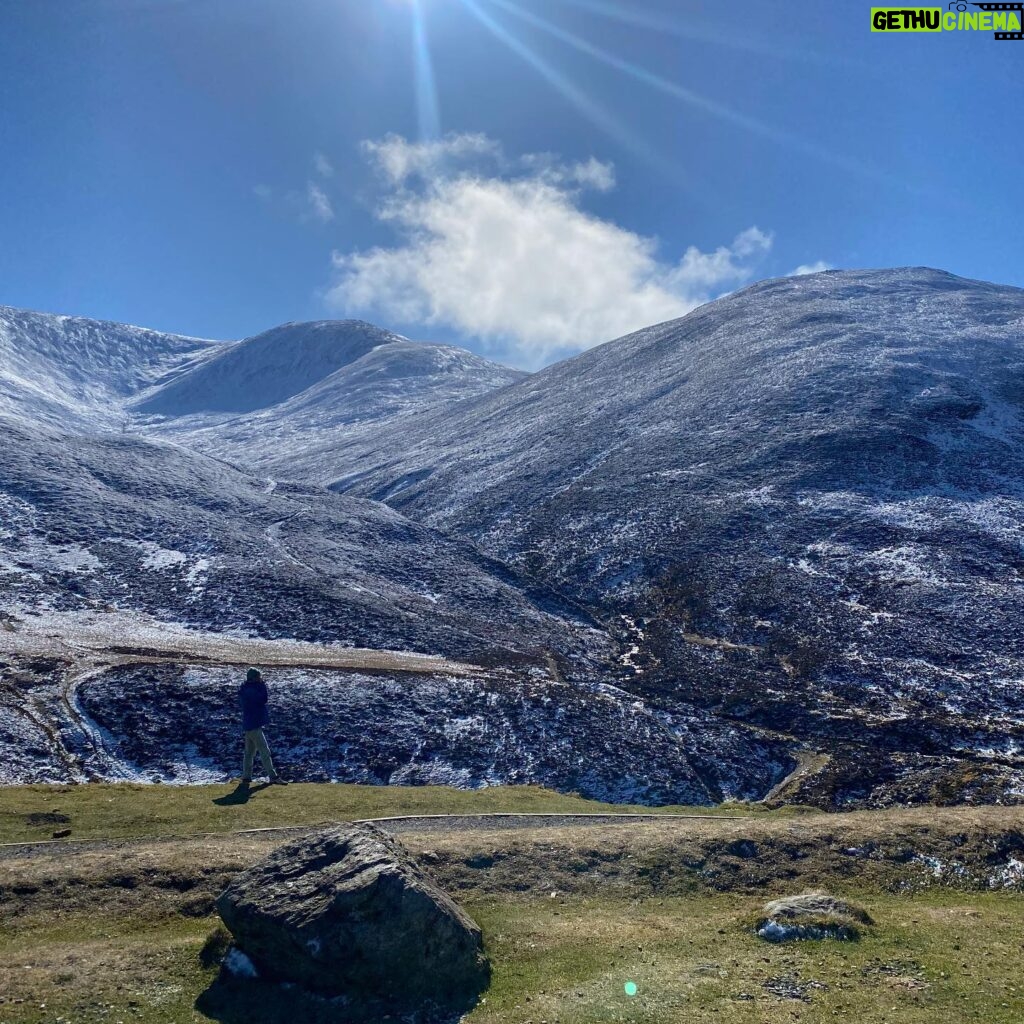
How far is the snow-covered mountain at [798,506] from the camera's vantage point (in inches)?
1903

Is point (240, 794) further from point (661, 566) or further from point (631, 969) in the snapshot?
point (661, 566)

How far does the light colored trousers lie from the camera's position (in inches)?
1267

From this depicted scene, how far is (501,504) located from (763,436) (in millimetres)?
32144

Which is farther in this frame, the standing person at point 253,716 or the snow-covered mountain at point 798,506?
the snow-covered mountain at point 798,506

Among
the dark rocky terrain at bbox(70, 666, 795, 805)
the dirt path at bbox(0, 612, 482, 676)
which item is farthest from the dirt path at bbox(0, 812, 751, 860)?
the dirt path at bbox(0, 612, 482, 676)

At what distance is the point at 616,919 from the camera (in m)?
20.5

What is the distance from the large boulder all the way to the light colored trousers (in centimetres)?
1511

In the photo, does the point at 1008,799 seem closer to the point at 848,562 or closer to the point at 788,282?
the point at 848,562

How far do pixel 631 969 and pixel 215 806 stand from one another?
17269 mm

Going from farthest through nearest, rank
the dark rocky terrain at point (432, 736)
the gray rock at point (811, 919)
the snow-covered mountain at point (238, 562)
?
the snow-covered mountain at point (238, 562) < the dark rocky terrain at point (432, 736) < the gray rock at point (811, 919)

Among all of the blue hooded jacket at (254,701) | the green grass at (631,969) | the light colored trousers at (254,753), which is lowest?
the green grass at (631,969)

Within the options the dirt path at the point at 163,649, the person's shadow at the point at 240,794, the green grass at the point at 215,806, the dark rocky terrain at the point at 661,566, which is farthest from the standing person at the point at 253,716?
the dirt path at the point at 163,649

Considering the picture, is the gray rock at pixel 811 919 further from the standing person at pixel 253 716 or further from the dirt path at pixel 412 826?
the standing person at pixel 253 716

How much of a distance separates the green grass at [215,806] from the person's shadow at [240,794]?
0.55ft
